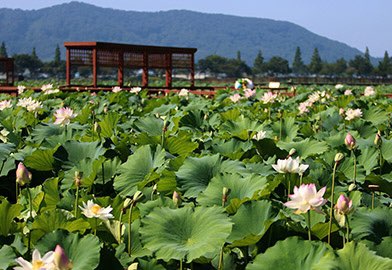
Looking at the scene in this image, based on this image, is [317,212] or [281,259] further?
[317,212]

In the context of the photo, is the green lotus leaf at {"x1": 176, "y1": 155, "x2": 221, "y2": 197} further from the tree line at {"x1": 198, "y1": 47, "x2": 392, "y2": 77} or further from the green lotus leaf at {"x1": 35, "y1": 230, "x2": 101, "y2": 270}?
the tree line at {"x1": 198, "y1": 47, "x2": 392, "y2": 77}

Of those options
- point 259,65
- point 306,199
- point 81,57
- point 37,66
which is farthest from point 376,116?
point 259,65

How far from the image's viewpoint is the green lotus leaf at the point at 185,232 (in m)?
1.18

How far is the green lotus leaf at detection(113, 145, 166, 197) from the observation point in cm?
182

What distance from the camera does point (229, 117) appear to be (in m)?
3.48

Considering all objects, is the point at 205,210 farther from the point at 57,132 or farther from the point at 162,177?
the point at 57,132

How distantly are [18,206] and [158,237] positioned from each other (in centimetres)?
36

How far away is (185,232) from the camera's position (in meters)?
1.28

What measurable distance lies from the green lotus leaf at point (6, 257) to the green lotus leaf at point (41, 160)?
914 mm

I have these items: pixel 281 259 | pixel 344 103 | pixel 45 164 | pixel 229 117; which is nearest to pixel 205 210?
pixel 281 259

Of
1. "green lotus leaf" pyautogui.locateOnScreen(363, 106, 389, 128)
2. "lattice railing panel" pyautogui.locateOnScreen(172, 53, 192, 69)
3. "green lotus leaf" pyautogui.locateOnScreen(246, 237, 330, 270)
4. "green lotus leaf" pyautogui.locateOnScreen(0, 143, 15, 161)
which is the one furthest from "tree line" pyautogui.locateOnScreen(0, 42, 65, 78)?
"green lotus leaf" pyautogui.locateOnScreen(246, 237, 330, 270)

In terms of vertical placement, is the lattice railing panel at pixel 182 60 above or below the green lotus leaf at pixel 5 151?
above

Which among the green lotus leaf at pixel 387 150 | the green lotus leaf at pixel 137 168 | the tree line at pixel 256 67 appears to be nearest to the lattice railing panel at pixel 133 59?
the green lotus leaf at pixel 387 150

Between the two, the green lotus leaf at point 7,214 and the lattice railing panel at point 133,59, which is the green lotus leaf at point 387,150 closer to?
the green lotus leaf at point 7,214
